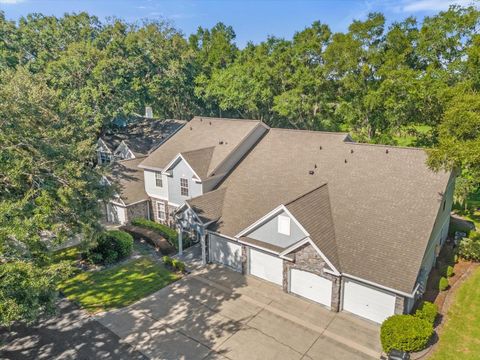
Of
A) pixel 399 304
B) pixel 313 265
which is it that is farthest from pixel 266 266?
pixel 399 304

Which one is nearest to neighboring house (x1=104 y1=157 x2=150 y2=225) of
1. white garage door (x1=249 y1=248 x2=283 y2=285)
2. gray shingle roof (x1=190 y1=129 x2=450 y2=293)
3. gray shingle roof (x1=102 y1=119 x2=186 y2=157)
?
gray shingle roof (x1=102 y1=119 x2=186 y2=157)

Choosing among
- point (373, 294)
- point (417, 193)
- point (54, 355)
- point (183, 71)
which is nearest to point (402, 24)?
point (417, 193)

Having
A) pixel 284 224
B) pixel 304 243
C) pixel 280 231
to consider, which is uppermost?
pixel 284 224

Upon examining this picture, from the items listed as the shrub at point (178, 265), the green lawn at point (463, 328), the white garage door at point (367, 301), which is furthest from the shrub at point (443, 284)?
the shrub at point (178, 265)

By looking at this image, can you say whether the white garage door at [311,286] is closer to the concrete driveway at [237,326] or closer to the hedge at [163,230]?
the concrete driveway at [237,326]

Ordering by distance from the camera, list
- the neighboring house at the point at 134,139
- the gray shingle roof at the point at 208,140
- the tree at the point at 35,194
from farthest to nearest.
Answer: the neighboring house at the point at 134,139 < the gray shingle roof at the point at 208,140 < the tree at the point at 35,194

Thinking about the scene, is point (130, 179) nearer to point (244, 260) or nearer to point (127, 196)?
point (127, 196)

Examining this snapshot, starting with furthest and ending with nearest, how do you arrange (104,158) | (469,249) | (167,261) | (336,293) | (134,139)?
(104,158), (134,139), (167,261), (469,249), (336,293)
